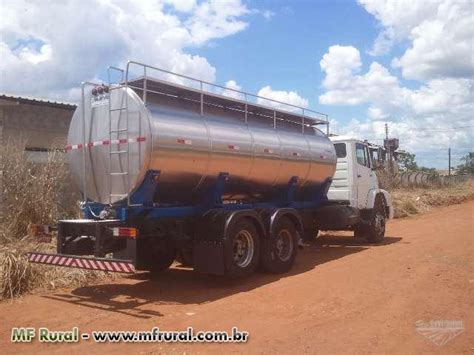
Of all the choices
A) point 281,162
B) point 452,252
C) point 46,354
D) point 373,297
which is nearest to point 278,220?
point 281,162

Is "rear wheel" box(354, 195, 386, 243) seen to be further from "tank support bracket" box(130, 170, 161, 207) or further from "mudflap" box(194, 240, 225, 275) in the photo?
"tank support bracket" box(130, 170, 161, 207)

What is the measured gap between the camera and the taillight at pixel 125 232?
7.54 metres

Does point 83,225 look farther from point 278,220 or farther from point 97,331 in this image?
point 278,220

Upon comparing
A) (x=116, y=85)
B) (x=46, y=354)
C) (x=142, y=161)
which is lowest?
(x=46, y=354)

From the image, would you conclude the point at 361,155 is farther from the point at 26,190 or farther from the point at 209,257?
the point at 26,190

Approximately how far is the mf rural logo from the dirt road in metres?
0.04

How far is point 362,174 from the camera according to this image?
49.1ft

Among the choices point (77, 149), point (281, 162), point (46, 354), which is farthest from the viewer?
point (281, 162)

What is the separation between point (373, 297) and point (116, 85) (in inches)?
212

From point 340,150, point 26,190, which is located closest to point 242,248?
point 26,190

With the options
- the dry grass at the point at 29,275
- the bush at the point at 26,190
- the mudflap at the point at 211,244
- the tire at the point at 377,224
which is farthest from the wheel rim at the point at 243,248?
the tire at the point at 377,224

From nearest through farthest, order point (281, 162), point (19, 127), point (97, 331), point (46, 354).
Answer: point (46, 354) → point (97, 331) → point (281, 162) → point (19, 127)

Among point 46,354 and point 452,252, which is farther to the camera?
point 452,252

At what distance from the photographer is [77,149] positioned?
9203 mm
